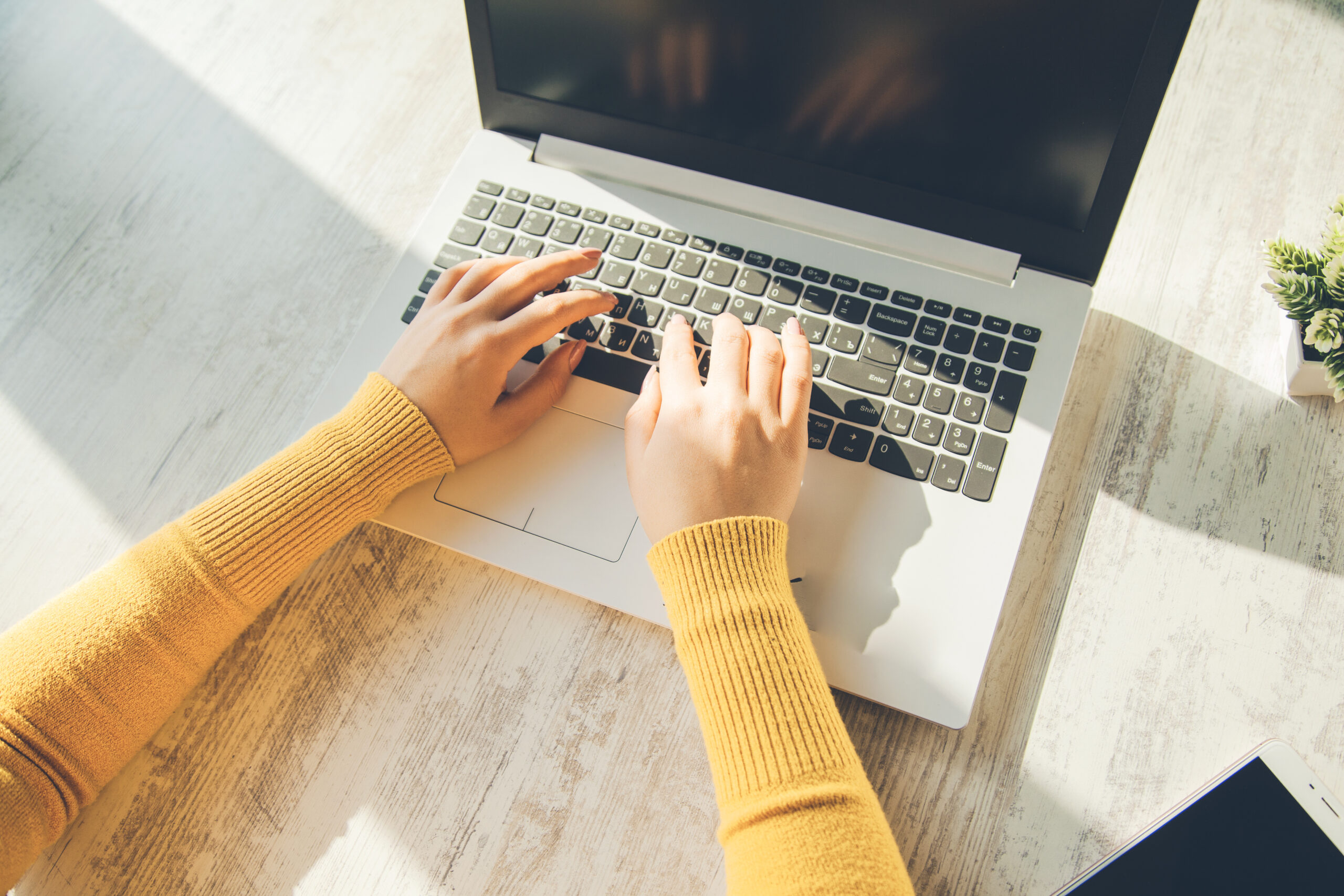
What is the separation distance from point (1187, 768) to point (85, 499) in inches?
32.0

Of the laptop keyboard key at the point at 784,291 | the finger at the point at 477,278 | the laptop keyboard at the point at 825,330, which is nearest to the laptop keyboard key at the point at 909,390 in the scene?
the laptop keyboard at the point at 825,330

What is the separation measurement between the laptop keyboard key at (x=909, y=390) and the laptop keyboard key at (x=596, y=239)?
0.85ft

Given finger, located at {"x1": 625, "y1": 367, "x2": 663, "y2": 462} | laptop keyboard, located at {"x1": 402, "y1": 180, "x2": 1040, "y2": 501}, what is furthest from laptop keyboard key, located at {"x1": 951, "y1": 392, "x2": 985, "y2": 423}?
finger, located at {"x1": 625, "y1": 367, "x2": 663, "y2": 462}

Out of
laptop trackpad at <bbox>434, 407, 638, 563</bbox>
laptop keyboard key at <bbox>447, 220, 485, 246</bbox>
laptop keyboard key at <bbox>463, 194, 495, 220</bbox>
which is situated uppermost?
laptop keyboard key at <bbox>463, 194, 495, 220</bbox>

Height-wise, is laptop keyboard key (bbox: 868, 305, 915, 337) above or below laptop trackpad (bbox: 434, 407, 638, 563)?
above

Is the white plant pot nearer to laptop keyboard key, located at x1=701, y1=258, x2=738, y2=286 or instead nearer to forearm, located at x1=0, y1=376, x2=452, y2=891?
laptop keyboard key, located at x1=701, y1=258, x2=738, y2=286

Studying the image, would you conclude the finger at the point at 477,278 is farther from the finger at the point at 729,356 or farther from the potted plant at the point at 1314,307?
the potted plant at the point at 1314,307

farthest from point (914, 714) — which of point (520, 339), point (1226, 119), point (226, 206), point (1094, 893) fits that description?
point (226, 206)

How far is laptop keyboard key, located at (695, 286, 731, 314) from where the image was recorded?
62 cm

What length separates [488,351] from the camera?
1.89ft

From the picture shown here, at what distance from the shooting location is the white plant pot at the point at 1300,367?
22.7 inches

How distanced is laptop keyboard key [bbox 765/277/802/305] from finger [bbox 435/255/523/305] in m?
0.20

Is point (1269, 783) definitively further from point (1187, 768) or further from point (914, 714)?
point (914, 714)

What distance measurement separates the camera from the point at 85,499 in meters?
0.61
